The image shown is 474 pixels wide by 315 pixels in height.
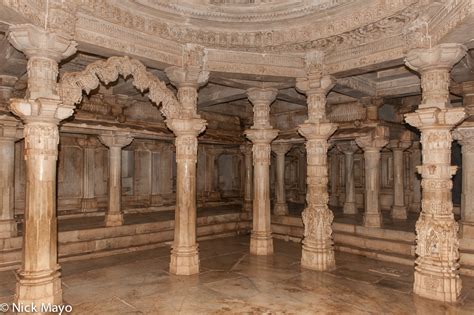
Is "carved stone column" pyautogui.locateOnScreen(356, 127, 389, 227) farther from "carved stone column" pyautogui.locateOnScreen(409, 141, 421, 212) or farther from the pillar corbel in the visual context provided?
"carved stone column" pyautogui.locateOnScreen(409, 141, 421, 212)

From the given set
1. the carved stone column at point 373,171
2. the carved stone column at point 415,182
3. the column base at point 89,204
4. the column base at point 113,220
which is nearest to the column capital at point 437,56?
the carved stone column at point 373,171

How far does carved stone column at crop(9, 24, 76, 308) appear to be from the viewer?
15.6ft

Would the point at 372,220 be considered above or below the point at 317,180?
below

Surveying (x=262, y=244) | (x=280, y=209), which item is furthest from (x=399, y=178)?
(x=262, y=244)

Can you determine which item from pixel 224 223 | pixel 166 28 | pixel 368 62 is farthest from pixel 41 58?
pixel 224 223

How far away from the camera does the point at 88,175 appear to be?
12.2 meters

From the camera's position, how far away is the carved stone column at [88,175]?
12.0 metres

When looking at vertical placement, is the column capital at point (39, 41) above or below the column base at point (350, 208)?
above

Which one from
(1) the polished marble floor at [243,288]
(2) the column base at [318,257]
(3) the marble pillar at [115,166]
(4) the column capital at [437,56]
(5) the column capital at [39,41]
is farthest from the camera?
(3) the marble pillar at [115,166]

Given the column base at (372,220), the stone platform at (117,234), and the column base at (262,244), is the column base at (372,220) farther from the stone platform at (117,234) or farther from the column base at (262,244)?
the stone platform at (117,234)

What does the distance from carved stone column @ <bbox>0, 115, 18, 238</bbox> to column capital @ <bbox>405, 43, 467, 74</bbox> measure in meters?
8.20

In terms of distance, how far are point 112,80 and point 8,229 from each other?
191 inches

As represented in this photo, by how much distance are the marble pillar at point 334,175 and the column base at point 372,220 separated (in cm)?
562

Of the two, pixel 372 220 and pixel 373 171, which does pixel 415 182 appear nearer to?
pixel 373 171
